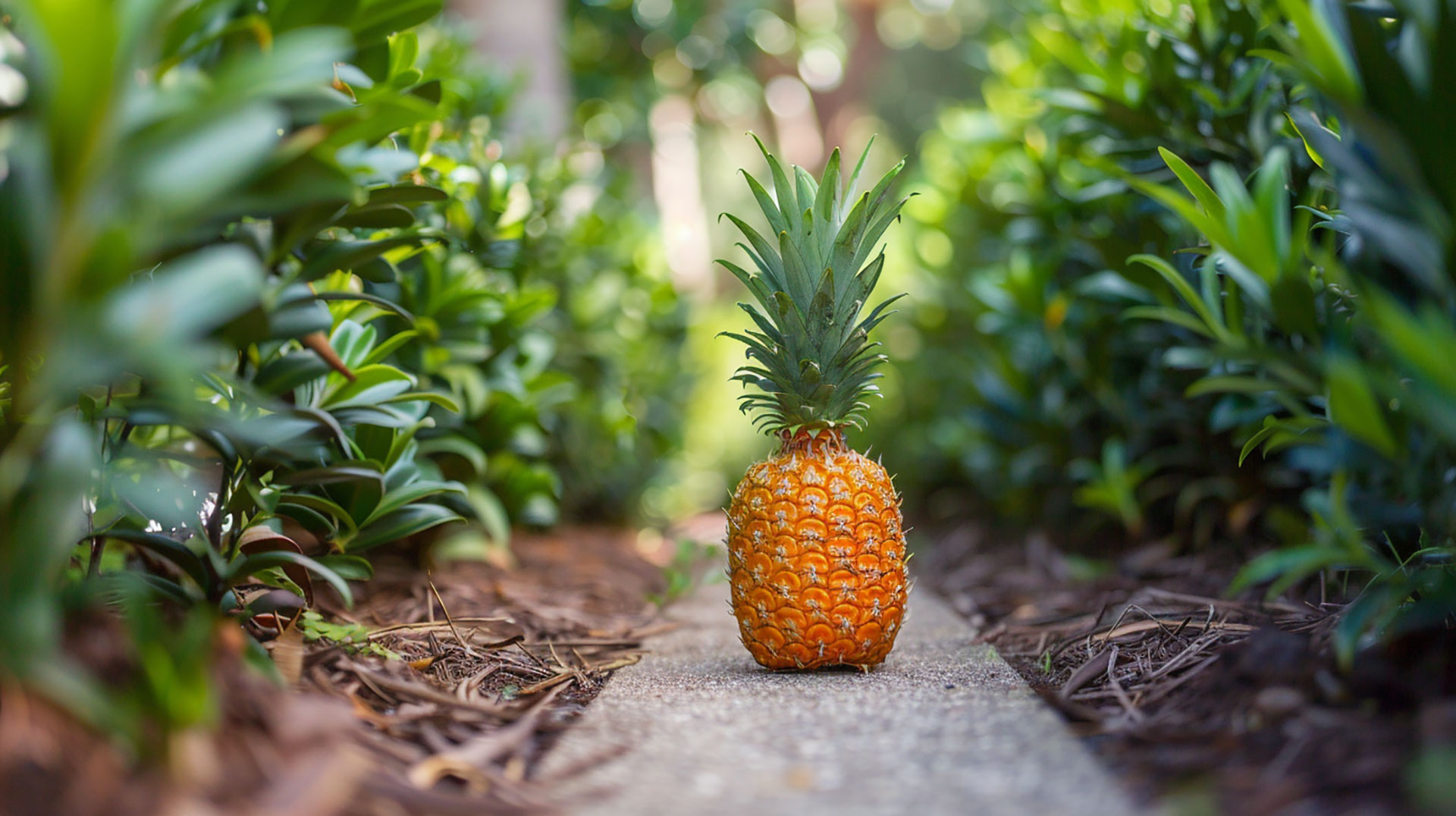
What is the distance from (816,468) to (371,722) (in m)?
1.17

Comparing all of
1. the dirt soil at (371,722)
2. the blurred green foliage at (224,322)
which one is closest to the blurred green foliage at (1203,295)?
the dirt soil at (371,722)

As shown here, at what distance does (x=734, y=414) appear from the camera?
9.84 m

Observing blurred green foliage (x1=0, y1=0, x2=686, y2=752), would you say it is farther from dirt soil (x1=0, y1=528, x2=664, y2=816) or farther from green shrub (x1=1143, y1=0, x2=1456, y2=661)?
green shrub (x1=1143, y1=0, x2=1456, y2=661)

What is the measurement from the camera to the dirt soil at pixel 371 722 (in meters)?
1.15

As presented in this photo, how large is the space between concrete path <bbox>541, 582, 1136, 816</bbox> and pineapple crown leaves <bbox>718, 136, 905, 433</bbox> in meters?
0.69

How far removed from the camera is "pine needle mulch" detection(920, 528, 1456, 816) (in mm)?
1255

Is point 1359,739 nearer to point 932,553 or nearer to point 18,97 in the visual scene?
point 18,97

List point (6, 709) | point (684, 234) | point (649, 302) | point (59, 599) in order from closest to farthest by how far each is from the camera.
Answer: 1. point (6, 709)
2. point (59, 599)
3. point (649, 302)
4. point (684, 234)

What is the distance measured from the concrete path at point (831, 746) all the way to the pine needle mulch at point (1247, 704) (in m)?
0.10

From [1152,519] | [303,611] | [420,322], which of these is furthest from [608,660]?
[1152,519]

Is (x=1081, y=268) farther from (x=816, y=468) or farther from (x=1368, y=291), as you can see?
(x=1368, y=291)

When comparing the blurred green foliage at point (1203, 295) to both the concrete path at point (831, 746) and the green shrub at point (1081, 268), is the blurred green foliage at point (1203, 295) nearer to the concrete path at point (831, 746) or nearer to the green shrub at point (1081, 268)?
the green shrub at point (1081, 268)

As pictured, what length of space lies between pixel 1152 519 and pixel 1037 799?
2.95 m

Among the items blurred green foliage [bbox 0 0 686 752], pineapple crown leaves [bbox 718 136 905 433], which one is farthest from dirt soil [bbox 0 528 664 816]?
pineapple crown leaves [bbox 718 136 905 433]
